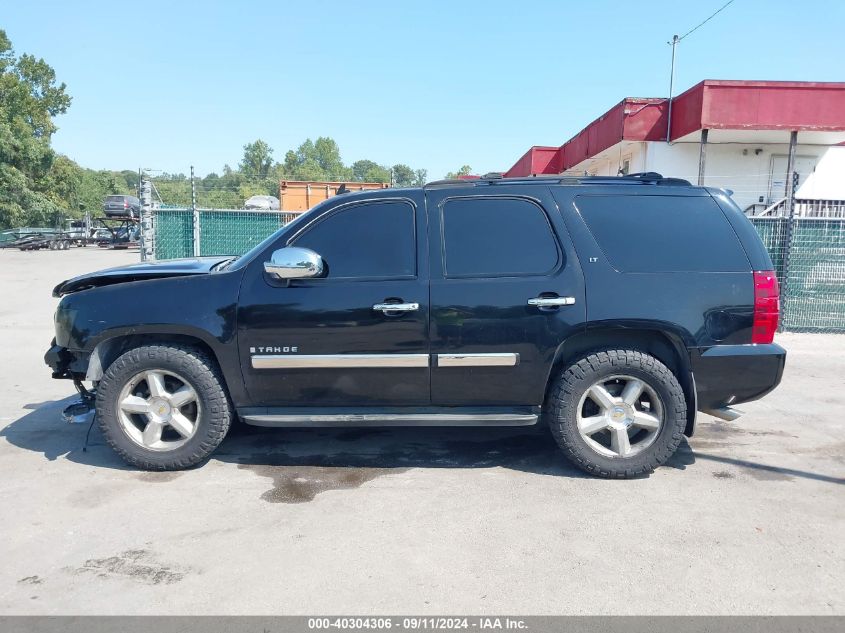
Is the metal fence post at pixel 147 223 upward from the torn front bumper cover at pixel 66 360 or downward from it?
upward

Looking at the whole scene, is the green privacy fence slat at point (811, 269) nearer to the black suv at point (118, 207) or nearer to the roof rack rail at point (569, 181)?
the roof rack rail at point (569, 181)

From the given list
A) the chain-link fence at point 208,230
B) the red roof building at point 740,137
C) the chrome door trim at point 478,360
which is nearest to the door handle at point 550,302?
the chrome door trim at point 478,360

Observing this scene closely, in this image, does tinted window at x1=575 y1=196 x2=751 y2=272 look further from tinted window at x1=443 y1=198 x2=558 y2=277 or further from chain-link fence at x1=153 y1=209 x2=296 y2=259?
chain-link fence at x1=153 y1=209 x2=296 y2=259

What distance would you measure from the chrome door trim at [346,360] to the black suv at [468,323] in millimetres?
10

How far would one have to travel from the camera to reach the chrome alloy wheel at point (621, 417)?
4.14 m

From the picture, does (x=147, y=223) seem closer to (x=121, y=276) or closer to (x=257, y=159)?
(x=121, y=276)

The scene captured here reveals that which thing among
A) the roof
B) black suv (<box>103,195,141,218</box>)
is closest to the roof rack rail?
the roof

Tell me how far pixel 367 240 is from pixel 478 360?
1117mm

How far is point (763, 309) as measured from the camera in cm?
A: 407

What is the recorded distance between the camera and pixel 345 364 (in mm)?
4125

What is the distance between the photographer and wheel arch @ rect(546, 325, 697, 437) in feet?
13.6

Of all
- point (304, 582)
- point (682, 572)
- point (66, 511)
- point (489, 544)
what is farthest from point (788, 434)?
point (66, 511)

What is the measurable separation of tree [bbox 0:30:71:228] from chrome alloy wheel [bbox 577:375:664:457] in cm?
4779

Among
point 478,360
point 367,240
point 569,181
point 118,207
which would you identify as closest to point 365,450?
point 478,360
